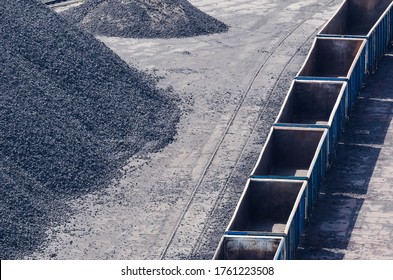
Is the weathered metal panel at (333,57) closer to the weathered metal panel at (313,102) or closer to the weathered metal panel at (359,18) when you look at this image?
the weathered metal panel at (359,18)

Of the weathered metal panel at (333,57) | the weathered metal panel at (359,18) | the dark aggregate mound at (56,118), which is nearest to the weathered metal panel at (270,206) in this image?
the dark aggregate mound at (56,118)

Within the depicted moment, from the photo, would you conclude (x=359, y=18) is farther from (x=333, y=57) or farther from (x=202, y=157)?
(x=202, y=157)

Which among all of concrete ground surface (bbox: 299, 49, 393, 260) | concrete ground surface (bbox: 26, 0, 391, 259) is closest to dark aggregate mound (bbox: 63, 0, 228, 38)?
concrete ground surface (bbox: 26, 0, 391, 259)

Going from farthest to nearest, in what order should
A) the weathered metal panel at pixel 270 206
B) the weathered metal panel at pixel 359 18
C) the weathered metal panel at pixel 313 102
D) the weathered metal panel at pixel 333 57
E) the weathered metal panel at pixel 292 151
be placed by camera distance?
the weathered metal panel at pixel 359 18
the weathered metal panel at pixel 333 57
the weathered metal panel at pixel 313 102
the weathered metal panel at pixel 292 151
the weathered metal panel at pixel 270 206

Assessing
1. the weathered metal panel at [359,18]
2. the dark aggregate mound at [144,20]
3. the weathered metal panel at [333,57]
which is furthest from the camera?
the dark aggregate mound at [144,20]

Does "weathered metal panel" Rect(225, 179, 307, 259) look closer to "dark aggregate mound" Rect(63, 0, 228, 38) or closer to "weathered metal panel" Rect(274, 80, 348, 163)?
"weathered metal panel" Rect(274, 80, 348, 163)

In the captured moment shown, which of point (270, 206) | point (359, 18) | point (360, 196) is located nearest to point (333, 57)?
point (359, 18)

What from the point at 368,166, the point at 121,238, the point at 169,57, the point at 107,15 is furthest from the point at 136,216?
the point at 107,15
